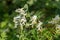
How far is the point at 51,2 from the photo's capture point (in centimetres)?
415

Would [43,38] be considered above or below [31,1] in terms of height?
below

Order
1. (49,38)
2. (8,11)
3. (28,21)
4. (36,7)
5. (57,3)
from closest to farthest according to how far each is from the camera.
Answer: (49,38)
(28,21)
(57,3)
(36,7)
(8,11)

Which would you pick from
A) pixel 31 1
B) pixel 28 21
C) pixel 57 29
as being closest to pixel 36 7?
pixel 31 1

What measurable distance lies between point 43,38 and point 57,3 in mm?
1246

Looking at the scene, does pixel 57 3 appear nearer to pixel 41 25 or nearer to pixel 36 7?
pixel 36 7

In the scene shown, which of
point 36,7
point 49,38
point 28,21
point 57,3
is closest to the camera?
point 49,38

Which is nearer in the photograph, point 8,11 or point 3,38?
point 3,38

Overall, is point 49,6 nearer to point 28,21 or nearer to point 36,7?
point 36,7

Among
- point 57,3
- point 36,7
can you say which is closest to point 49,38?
point 57,3

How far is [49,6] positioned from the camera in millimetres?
4168

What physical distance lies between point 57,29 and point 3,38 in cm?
56

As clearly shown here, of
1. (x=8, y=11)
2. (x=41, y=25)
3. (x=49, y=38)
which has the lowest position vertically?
(x=49, y=38)

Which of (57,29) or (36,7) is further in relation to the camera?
(36,7)

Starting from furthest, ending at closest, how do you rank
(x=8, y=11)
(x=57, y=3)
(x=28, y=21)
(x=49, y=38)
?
1. (x=8, y=11)
2. (x=57, y=3)
3. (x=28, y=21)
4. (x=49, y=38)
